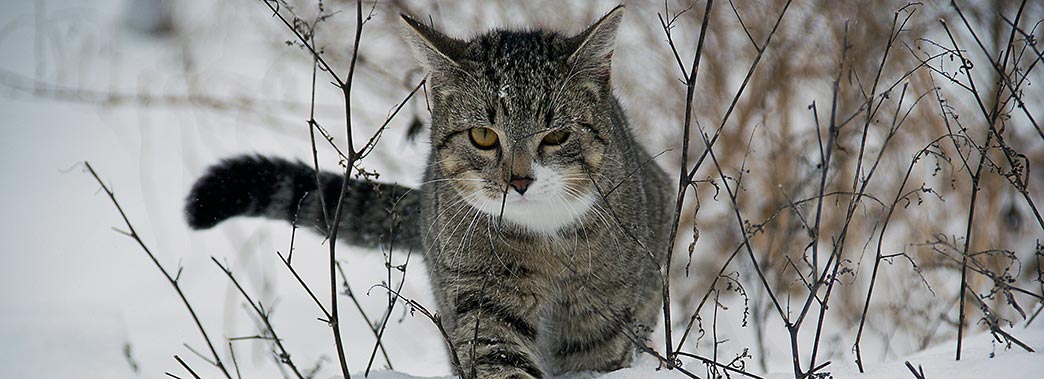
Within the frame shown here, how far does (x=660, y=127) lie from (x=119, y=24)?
6.41 m

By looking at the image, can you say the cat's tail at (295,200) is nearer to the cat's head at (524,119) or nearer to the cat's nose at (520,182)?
the cat's head at (524,119)

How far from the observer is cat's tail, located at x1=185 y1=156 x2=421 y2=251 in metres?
3.02

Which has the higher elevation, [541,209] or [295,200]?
[295,200]

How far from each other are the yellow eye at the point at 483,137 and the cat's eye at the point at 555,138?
0.16 m

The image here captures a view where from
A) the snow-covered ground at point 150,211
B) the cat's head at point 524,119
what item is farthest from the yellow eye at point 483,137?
the snow-covered ground at point 150,211

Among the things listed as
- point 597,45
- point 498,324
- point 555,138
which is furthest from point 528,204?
point 597,45

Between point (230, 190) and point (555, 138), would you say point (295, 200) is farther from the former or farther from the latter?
point (555, 138)

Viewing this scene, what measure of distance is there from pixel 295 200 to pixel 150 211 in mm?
3861

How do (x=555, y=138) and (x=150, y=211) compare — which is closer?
(x=555, y=138)

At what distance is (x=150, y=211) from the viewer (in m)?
6.58

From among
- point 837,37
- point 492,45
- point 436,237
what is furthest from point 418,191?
point 837,37

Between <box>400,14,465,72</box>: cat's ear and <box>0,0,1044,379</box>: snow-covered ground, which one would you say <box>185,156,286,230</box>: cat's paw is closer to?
<box>0,0,1044,379</box>: snow-covered ground

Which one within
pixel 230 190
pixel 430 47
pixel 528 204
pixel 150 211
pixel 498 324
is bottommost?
pixel 498 324

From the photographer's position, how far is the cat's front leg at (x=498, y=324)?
266 centimetres
